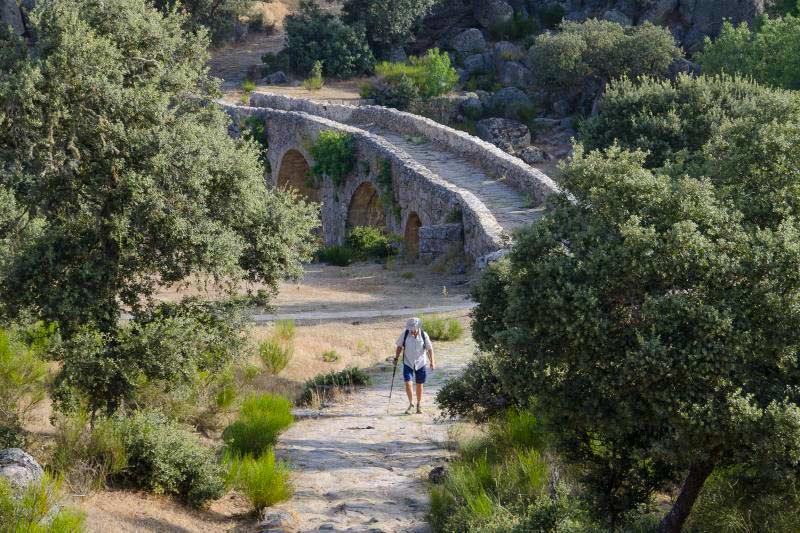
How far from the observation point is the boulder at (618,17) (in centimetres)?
4662

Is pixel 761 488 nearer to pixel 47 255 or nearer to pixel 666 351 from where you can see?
pixel 666 351

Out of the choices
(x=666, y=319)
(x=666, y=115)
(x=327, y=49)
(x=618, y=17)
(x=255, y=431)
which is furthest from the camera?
(x=327, y=49)

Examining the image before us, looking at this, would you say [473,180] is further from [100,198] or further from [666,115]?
[100,198]

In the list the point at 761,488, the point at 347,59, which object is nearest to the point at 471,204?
the point at 761,488

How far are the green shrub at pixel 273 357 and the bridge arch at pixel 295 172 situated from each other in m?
20.1

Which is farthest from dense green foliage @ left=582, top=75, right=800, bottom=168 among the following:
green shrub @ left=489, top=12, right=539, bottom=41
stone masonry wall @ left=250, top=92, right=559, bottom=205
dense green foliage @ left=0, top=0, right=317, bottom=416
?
green shrub @ left=489, top=12, right=539, bottom=41

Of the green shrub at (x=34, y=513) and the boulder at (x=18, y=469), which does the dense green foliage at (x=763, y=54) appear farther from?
the green shrub at (x=34, y=513)

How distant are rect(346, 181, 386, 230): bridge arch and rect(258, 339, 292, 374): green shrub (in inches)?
617

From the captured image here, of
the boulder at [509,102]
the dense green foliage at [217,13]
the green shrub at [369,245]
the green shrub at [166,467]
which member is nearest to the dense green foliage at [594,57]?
the boulder at [509,102]

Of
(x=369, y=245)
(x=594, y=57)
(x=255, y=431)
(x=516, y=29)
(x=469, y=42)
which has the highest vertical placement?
(x=516, y=29)

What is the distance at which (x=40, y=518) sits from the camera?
22.8 feet

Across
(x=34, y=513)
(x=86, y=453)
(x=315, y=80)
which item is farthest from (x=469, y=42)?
(x=34, y=513)

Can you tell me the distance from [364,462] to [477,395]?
4.75ft

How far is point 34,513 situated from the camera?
274 inches
